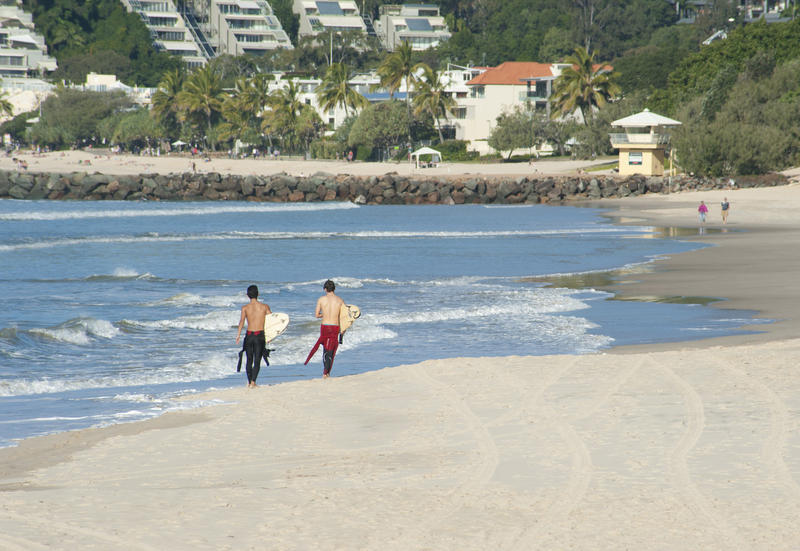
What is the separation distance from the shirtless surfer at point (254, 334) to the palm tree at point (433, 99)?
302 feet

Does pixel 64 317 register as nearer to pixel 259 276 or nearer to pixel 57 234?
pixel 259 276

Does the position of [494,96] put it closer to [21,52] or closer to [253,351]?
[253,351]

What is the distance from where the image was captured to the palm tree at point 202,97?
127250 millimetres

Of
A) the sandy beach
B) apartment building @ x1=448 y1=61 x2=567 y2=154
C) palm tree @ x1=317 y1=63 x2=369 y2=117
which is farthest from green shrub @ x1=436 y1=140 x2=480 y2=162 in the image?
the sandy beach

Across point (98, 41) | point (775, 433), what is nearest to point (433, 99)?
point (775, 433)

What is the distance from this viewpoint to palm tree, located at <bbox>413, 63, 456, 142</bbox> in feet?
343

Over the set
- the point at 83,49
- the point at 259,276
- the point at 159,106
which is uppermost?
the point at 83,49

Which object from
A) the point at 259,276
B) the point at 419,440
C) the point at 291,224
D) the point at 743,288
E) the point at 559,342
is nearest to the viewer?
the point at 419,440

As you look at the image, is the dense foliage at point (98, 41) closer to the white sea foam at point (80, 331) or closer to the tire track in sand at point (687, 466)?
the white sea foam at point (80, 331)

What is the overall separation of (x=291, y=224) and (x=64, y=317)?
33.2m

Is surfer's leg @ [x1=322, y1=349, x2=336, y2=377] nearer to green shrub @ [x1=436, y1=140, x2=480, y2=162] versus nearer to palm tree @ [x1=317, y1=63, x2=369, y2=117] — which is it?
green shrub @ [x1=436, y1=140, x2=480, y2=162]

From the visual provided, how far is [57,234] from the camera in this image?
48.4 metres

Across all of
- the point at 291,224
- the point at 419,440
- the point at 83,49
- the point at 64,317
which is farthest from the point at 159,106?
the point at 419,440

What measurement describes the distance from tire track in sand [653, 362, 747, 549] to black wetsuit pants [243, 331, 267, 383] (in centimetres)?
527
